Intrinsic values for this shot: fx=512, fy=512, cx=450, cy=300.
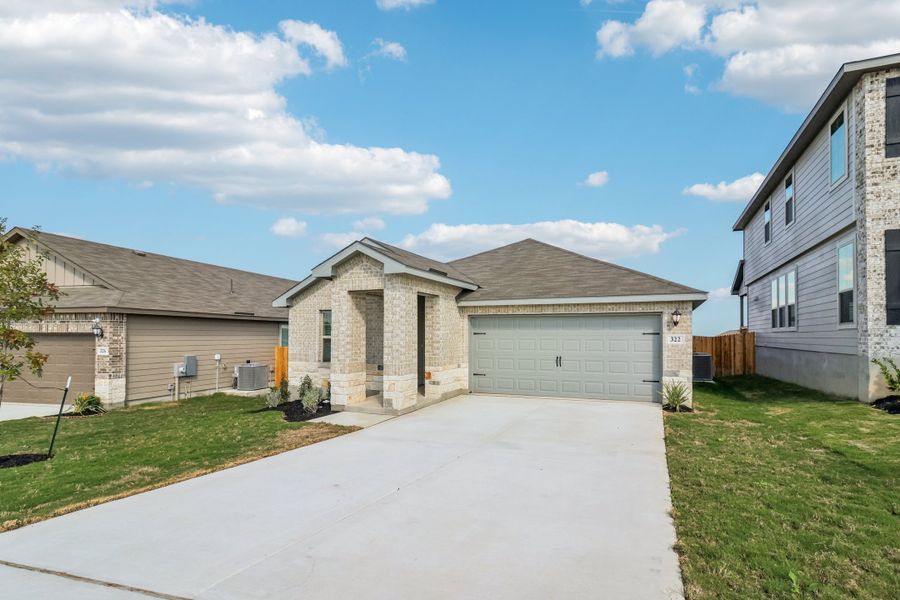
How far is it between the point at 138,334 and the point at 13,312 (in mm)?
6775

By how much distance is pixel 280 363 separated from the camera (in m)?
17.2

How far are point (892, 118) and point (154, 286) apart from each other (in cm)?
2101

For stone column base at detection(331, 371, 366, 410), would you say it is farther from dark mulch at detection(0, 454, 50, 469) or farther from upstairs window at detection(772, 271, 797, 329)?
upstairs window at detection(772, 271, 797, 329)

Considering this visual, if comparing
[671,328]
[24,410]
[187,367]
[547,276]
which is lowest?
[24,410]

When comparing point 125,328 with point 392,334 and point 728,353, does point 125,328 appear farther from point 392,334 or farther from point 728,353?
point 728,353

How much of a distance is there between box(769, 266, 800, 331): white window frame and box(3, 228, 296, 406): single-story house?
1929cm

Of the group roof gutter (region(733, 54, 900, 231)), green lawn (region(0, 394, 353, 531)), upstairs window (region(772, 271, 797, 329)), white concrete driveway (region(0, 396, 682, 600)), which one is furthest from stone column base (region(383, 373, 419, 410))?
upstairs window (region(772, 271, 797, 329))

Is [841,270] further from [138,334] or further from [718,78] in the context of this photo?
[138,334]

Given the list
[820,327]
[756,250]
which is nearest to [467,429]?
[820,327]

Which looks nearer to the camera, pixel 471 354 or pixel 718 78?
pixel 471 354

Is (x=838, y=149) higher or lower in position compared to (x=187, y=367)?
higher

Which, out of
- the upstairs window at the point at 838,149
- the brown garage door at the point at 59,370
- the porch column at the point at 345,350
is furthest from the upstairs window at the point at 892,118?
the brown garage door at the point at 59,370

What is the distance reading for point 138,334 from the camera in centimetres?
1502

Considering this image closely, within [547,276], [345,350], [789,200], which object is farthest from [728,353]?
[345,350]
